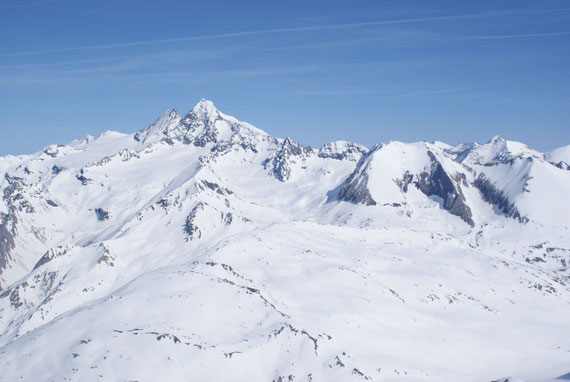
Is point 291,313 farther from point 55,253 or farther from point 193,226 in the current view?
point 55,253

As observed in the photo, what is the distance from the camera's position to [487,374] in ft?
238

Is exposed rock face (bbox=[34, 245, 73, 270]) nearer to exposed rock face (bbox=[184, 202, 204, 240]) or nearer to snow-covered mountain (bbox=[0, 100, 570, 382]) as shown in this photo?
snow-covered mountain (bbox=[0, 100, 570, 382])

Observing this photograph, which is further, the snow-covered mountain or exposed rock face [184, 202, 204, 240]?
exposed rock face [184, 202, 204, 240]

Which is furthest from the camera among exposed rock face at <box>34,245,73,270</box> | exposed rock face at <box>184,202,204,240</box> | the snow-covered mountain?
exposed rock face at <box>184,202,204,240</box>

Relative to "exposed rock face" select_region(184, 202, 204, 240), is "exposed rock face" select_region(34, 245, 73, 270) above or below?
below

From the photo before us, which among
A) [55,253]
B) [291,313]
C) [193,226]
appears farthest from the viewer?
[193,226]

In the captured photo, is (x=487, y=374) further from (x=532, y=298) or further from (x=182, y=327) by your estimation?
(x=532, y=298)

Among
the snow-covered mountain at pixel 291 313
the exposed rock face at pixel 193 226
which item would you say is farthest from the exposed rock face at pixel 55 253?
the exposed rock face at pixel 193 226

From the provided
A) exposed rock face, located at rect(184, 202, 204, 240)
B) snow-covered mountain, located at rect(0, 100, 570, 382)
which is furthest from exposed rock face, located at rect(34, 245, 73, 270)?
exposed rock face, located at rect(184, 202, 204, 240)

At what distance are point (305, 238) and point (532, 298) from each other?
66805mm

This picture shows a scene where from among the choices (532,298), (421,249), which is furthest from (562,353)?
(421,249)

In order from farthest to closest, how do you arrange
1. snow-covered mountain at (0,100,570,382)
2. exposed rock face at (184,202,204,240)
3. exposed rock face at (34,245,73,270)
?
1. exposed rock face at (184,202,204,240)
2. exposed rock face at (34,245,73,270)
3. snow-covered mountain at (0,100,570,382)

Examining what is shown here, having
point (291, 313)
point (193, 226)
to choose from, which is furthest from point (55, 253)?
point (291, 313)

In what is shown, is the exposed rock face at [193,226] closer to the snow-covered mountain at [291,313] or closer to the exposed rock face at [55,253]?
the snow-covered mountain at [291,313]
